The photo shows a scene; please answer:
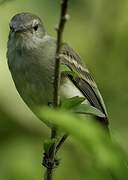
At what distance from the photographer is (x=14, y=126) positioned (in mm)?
4496

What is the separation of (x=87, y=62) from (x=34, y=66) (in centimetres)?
138

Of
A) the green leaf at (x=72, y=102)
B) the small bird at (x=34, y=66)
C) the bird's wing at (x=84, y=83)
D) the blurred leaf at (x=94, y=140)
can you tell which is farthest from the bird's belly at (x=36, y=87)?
the blurred leaf at (x=94, y=140)

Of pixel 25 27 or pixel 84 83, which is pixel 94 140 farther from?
pixel 84 83

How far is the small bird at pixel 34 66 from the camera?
11.8ft

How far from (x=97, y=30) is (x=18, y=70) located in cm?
156

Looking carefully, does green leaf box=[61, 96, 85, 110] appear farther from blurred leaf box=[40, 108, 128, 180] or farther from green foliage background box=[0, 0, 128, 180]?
green foliage background box=[0, 0, 128, 180]

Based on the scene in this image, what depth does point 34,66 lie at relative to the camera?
12.0 ft

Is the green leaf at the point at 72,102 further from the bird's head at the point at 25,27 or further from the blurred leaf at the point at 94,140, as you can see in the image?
the bird's head at the point at 25,27

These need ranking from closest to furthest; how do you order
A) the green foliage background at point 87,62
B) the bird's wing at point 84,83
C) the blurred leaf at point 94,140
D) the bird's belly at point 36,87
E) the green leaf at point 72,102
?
the blurred leaf at point 94,140, the green leaf at point 72,102, the bird's belly at point 36,87, the bird's wing at point 84,83, the green foliage background at point 87,62

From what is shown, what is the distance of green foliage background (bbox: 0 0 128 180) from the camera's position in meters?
4.04

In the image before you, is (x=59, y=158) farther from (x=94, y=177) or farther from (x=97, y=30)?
(x=94, y=177)

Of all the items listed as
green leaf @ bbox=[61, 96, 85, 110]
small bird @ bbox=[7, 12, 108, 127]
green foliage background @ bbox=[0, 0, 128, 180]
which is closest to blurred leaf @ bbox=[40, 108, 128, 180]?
green leaf @ bbox=[61, 96, 85, 110]

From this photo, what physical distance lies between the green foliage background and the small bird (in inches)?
12.6

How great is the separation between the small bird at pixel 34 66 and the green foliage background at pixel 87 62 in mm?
321
